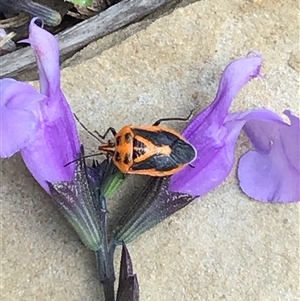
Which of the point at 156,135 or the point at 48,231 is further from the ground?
the point at 156,135

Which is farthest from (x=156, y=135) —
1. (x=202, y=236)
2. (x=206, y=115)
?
(x=202, y=236)

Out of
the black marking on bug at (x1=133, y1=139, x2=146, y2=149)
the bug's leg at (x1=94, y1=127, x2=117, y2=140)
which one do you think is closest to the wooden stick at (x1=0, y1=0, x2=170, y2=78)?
the bug's leg at (x1=94, y1=127, x2=117, y2=140)

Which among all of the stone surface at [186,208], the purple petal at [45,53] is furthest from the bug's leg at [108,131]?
the purple petal at [45,53]

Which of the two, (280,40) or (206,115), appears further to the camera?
(280,40)

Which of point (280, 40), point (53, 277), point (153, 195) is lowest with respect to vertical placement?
point (53, 277)

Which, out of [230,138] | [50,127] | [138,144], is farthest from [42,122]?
[230,138]

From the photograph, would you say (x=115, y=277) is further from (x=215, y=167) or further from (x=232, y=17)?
(x=232, y=17)

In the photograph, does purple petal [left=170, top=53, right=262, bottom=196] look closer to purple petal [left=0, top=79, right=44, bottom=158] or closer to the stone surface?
the stone surface

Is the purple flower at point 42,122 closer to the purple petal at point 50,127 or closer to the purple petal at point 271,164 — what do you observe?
the purple petal at point 50,127
